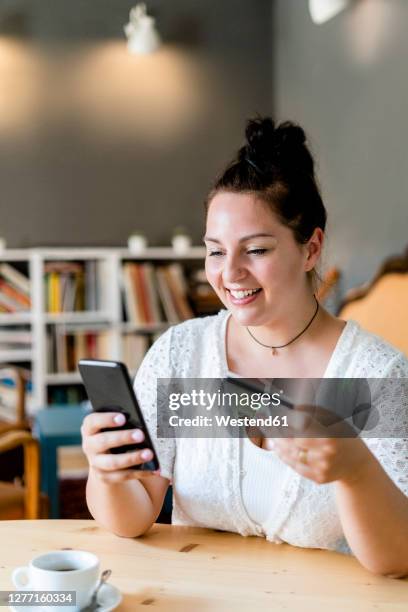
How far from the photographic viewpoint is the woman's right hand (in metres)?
1.12

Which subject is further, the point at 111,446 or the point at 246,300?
the point at 246,300

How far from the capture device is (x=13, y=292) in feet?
15.2

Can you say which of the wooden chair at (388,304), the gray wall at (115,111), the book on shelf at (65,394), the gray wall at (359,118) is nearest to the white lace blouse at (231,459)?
the wooden chair at (388,304)

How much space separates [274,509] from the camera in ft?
4.44

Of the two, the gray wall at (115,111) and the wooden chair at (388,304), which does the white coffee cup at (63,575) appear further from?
the gray wall at (115,111)

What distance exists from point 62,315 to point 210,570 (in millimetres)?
3599

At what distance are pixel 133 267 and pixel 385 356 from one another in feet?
11.3

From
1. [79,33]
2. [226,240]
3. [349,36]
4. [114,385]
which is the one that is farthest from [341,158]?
[114,385]

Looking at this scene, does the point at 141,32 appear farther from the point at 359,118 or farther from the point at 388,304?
the point at 388,304

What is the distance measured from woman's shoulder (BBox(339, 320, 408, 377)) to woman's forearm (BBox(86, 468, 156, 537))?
42 cm

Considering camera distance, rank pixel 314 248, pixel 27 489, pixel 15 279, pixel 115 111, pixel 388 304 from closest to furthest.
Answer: pixel 314 248
pixel 27 489
pixel 388 304
pixel 15 279
pixel 115 111

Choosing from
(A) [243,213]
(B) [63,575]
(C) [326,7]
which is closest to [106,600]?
(B) [63,575]

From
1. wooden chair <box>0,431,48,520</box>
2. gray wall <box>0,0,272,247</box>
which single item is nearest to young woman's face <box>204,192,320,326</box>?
wooden chair <box>0,431,48,520</box>

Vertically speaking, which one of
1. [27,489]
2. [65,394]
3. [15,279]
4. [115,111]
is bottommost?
[27,489]
